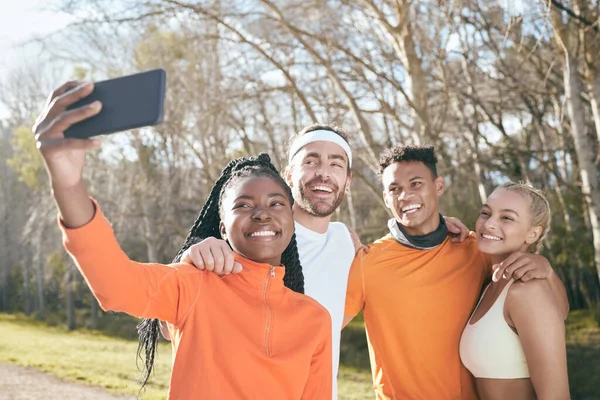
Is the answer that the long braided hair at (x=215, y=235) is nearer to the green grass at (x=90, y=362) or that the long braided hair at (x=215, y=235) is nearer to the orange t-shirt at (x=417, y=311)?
the orange t-shirt at (x=417, y=311)

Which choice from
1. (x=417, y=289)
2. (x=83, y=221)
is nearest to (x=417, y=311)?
(x=417, y=289)

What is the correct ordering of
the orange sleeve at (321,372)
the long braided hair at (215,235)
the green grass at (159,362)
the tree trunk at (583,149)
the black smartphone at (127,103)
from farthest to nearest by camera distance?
the green grass at (159,362) < the tree trunk at (583,149) < the long braided hair at (215,235) < the orange sleeve at (321,372) < the black smartphone at (127,103)

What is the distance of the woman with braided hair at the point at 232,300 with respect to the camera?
164 centimetres

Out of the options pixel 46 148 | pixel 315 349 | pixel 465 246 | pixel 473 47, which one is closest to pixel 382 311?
pixel 465 246

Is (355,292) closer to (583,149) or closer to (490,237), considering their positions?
(490,237)

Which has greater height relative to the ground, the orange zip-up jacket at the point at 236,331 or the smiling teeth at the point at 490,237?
the smiling teeth at the point at 490,237

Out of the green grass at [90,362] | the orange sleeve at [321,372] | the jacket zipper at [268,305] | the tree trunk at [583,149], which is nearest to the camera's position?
the jacket zipper at [268,305]

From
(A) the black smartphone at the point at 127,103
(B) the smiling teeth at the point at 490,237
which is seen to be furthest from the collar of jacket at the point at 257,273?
(B) the smiling teeth at the point at 490,237

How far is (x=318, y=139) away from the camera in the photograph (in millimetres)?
3260

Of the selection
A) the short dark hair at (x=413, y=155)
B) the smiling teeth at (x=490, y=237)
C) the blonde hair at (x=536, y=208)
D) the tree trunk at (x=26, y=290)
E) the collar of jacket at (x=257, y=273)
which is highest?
the short dark hair at (x=413, y=155)

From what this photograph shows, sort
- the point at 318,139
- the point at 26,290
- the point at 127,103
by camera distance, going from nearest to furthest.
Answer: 1. the point at 127,103
2. the point at 318,139
3. the point at 26,290

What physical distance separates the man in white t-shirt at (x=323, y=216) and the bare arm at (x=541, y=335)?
60cm

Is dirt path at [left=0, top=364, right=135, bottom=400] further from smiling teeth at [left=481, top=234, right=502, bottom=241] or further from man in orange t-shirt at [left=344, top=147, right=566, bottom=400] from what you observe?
smiling teeth at [left=481, top=234, right=502, bottom=241]

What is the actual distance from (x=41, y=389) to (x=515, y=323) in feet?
30.4
